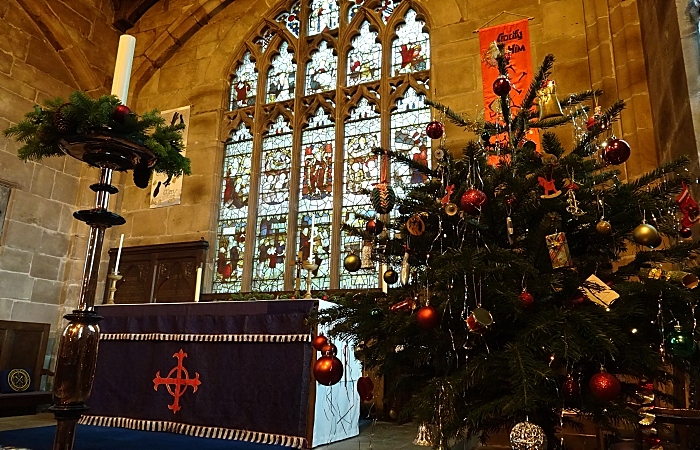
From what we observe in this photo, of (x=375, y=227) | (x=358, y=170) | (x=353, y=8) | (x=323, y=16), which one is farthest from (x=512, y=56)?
(x=375, y=227)

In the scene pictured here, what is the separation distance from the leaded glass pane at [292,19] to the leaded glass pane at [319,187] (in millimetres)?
1189

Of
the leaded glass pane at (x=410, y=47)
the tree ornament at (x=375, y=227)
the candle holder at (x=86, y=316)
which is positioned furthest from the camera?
the leaded glass pane at (x=410, y=47)

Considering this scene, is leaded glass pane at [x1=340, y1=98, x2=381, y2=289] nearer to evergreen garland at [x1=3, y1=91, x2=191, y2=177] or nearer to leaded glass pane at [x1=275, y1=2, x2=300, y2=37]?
leaded glass pane at [x1=275, y1=2, x2=300, y2=37]

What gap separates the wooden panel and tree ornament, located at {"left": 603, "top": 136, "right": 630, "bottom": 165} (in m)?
4.61

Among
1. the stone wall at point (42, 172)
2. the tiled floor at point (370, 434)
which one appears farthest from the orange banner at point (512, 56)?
the stone wall at point (42, 172)

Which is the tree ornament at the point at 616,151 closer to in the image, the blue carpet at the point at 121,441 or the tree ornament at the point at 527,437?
the tree ornament at the point at 527,437

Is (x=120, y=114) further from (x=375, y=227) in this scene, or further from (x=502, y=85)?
(x=502, y=85)

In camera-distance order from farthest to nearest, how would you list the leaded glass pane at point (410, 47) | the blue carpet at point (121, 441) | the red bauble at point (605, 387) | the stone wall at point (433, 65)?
the leaded glass pane at point (410, 47), the stone wall at point (433, 65), the blue carpet at point (121, 441), the red bauble at point (605, 387)

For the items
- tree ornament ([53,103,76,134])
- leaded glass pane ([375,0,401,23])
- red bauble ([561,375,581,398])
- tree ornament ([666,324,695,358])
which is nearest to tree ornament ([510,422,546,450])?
A: red bauble ([561,375,581,398])

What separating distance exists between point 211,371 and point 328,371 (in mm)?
1596

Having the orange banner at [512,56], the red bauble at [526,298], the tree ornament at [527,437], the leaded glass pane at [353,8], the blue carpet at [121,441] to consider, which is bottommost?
the blue carpet at [121,441]

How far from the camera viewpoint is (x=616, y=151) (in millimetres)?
1521

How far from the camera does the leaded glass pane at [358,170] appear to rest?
16.1ft

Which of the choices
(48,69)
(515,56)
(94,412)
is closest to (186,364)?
(94,412)
